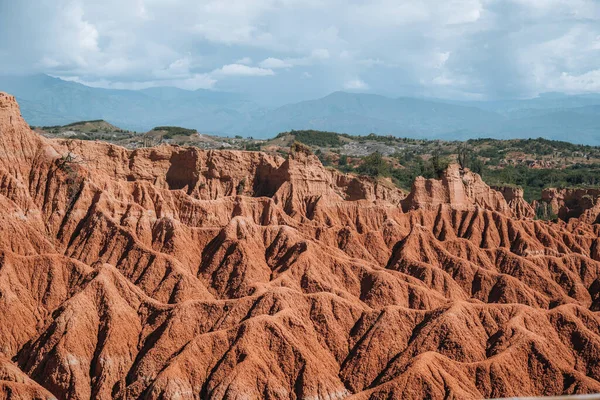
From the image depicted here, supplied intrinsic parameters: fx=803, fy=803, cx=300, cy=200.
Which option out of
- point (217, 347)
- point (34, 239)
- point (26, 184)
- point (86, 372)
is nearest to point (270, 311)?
point (217, 347)

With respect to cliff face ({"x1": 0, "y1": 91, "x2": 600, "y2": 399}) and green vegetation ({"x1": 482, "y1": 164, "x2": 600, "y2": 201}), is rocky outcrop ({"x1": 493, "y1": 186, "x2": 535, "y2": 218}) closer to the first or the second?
cliff face ({"x1": 0, "y1": 91, "x2": 600, "y2": 399})

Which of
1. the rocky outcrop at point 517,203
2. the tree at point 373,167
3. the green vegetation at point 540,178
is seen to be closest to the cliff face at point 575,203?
the rocky outcrop at point 517,203

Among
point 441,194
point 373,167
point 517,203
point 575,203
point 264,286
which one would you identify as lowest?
point 264,286

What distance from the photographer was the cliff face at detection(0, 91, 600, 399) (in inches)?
→ 2005

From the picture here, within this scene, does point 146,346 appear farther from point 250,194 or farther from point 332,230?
point 250,194

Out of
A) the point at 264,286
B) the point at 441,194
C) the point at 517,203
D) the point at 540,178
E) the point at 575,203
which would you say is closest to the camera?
the point at 264,286

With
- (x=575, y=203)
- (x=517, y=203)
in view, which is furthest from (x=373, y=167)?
(x=575, y=203)

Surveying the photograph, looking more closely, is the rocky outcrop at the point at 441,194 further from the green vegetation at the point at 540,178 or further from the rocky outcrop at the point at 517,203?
the green vegetation at the point at 540,178

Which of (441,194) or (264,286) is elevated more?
(441,194)

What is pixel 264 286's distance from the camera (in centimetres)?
6259

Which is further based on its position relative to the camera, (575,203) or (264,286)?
(575,203)

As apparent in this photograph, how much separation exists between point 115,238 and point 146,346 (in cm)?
1805

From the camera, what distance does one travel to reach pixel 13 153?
74875 mm

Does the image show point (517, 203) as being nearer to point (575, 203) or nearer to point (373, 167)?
point (575, 203)
